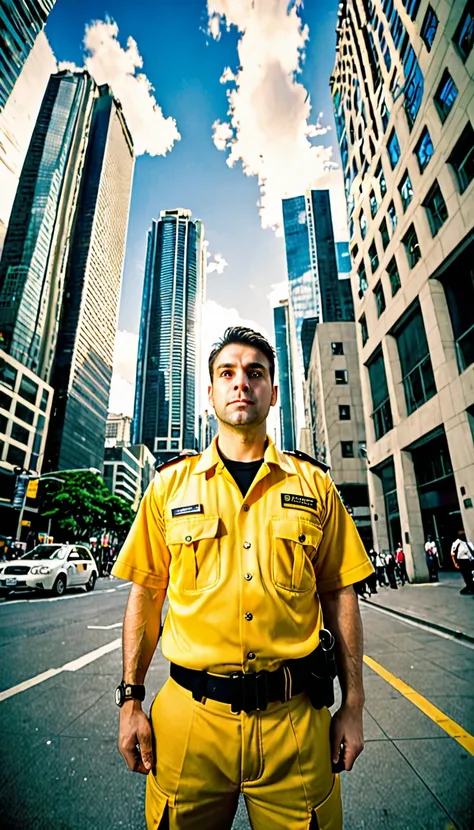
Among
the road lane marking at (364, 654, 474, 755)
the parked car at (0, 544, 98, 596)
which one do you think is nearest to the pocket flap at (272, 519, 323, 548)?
the road lane marking at (364, 654, 474, 755)

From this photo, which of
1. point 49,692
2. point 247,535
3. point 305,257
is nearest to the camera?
point 247,535

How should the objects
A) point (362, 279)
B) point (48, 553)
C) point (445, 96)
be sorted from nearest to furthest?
point (48, 553), point (445, 96), point (362, 279)

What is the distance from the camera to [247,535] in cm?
165

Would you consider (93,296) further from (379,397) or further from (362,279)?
(379,397)

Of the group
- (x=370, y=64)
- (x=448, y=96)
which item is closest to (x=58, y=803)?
(x=448, y=96)

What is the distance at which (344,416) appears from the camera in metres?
40.9

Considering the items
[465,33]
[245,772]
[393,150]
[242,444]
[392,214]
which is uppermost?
[393,150]

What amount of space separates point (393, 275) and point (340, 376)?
21.8 meters

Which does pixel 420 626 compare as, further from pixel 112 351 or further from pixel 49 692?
pixel 112 351

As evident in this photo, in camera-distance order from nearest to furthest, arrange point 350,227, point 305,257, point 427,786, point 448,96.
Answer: point 427,786 < point 448,96 < point 350,227 < point 305,257

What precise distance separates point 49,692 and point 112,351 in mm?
135086

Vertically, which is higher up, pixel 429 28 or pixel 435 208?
pixel 429 28

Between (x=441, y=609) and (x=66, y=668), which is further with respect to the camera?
(x=441, y=609)

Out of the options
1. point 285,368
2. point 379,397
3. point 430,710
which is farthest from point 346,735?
point 285,368
